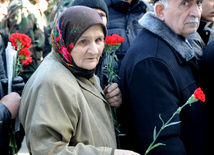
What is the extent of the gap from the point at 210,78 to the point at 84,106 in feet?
3.90

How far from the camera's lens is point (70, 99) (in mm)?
1532

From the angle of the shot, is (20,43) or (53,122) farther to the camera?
(20,43)

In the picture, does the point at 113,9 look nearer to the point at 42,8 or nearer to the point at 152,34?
the point at 152,34

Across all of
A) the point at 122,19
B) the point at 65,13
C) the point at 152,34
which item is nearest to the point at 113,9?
the point at 122,19

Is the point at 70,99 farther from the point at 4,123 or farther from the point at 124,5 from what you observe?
the point at 124,5

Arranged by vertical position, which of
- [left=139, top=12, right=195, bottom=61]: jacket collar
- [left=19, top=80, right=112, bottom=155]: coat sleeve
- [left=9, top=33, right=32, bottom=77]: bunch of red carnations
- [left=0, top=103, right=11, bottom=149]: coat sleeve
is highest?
[left=139, top=12, right=195, bottom=61]: jacket collar

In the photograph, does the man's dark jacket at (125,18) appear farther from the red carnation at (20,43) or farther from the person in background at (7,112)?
the person in background at (7,112)

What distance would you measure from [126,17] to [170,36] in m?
1.15

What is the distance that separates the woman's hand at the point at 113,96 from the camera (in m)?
2.05

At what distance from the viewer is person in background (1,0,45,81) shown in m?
3.87

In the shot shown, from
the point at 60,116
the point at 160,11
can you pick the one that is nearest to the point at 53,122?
the point at 60,116

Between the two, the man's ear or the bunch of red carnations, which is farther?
the bunch of red carnations

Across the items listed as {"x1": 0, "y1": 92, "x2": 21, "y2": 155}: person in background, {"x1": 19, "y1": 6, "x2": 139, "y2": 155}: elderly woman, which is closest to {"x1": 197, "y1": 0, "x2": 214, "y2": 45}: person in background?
{"x1": 19, "y1": 6, "x2": 139, "y2": 155}: elderly woman

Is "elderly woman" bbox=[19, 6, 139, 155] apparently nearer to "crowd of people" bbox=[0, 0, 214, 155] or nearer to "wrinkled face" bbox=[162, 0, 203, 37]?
"crowd of people" bbox=[0, 0, 214, 155]
